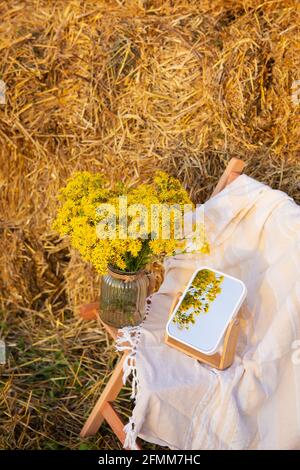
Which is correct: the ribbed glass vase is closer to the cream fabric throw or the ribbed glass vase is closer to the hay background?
the cream fabric throw

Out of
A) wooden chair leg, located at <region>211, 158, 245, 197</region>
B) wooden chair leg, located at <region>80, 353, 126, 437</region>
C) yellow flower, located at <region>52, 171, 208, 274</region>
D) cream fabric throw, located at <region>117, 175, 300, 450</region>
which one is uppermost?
wooden chair leg, located at <region>211, 158, 245, 197</region>

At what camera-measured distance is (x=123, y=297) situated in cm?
166

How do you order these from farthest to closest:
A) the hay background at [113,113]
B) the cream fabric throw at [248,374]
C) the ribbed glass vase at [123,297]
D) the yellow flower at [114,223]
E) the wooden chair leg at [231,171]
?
→ the hay background at [113,113]
the wooden chair leg at [231,171]
the ribbed glass vase at [123,297]
the yellow flower at [114,223]
the cream fabric throw at [248,374]

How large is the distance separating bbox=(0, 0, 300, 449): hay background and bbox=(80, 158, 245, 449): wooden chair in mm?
85

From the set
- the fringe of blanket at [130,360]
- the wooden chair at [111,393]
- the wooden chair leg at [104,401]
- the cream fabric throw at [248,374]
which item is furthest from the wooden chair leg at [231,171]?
the wooden chair leg at [104,401]

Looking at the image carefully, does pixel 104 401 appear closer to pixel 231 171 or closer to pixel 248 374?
pixel 248 374

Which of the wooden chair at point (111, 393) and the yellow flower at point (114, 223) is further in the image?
the wooden chair at point (111, 393)

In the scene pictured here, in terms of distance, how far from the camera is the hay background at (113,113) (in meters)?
1.85

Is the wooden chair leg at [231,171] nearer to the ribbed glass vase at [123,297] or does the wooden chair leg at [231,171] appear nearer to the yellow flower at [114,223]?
the yellow flower at [114,223]

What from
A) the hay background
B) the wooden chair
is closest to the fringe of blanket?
the wooden chair

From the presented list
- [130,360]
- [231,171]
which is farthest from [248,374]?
[231,171]

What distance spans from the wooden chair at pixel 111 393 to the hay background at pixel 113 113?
0.28 ft

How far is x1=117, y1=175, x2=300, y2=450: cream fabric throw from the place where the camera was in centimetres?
138

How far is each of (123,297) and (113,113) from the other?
71cm
